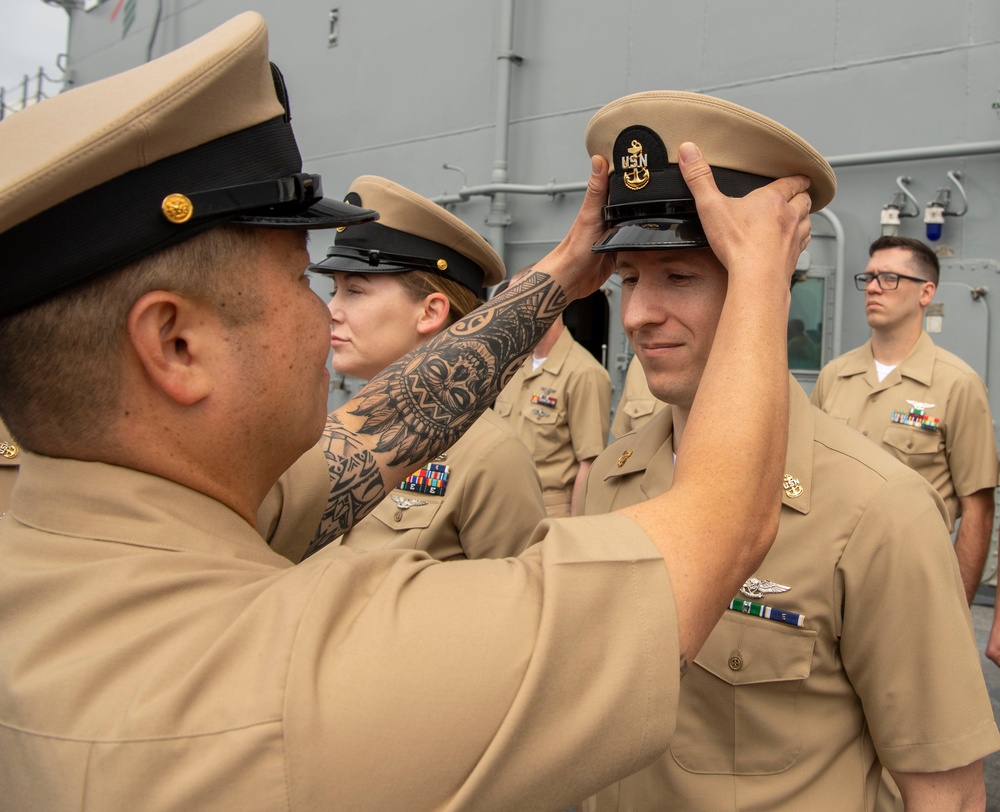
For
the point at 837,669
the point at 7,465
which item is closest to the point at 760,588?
the point at 837,669

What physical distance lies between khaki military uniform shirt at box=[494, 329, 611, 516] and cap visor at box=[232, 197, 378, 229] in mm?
4249

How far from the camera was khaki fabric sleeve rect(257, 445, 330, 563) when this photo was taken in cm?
A: 139

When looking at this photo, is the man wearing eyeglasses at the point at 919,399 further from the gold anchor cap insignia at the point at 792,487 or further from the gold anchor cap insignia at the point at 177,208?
Result: the gold anchor cap insignia at the point at 177,208

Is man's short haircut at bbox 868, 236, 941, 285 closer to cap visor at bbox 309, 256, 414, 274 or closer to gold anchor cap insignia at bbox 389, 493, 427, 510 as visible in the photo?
cap visor at bbox 309, 256, 414, 274

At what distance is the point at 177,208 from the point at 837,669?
4.51 feet

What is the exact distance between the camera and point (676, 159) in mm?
1692

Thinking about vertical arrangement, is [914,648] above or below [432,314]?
below

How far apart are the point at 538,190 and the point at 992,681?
4971mm

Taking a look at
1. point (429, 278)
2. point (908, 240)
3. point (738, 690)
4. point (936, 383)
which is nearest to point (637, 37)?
point (908, 240)

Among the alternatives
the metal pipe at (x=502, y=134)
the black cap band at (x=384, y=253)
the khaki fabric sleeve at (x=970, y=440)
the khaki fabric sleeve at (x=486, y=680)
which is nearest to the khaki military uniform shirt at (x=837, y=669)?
the khaki fabric sleeve at (x=486, y=680)

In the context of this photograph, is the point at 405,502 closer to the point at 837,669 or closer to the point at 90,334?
the point at 837,669

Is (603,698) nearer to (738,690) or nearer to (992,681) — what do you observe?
(738,690)

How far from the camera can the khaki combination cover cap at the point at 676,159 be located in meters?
1.60

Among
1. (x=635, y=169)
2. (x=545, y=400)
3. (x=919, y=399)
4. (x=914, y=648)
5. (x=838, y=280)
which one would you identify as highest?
(x=635, y=169)
